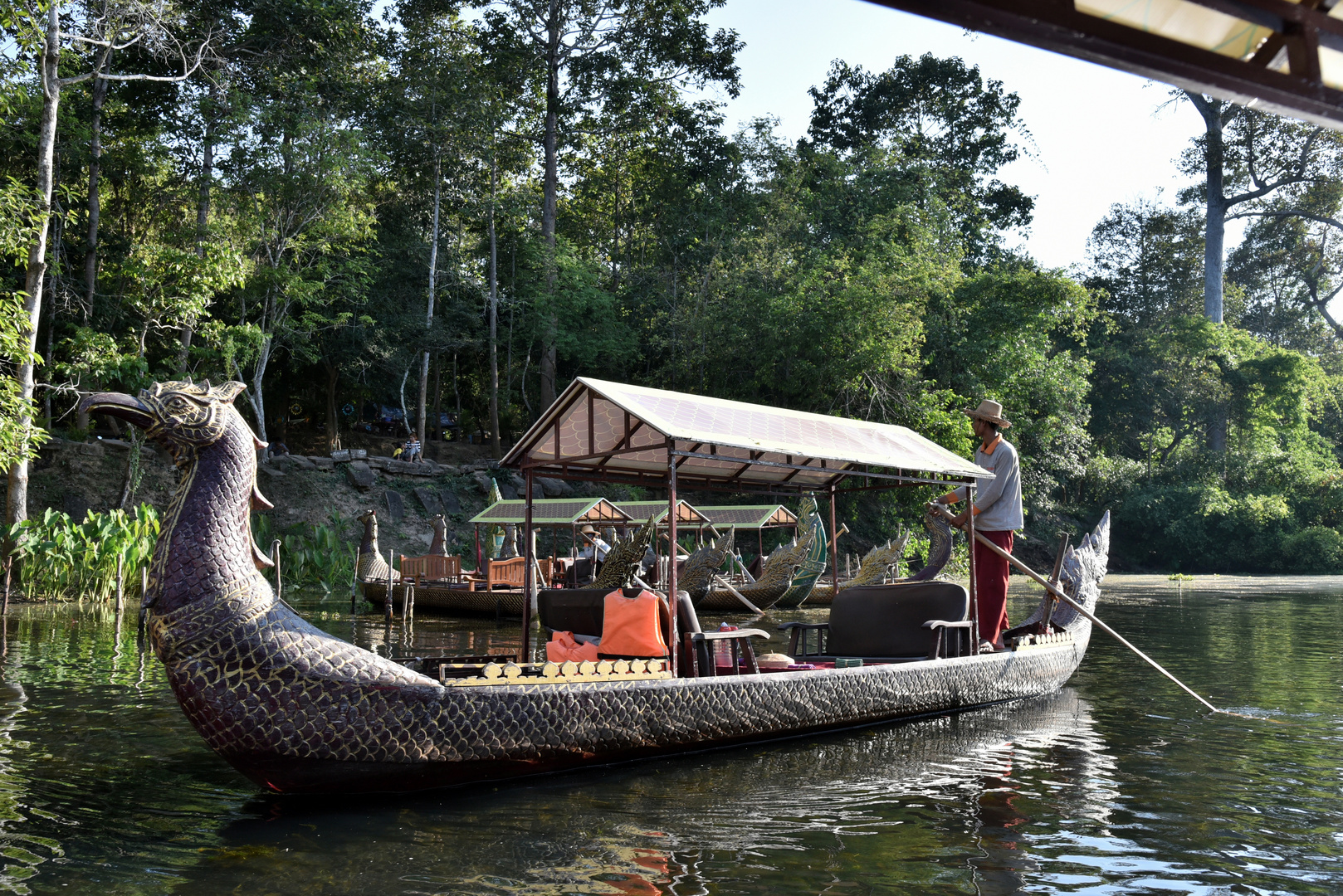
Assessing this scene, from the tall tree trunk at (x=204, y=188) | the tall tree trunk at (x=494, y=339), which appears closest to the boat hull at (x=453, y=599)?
the tall tree trunk at (x=204, y=188)

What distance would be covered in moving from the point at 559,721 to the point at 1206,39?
4620mm

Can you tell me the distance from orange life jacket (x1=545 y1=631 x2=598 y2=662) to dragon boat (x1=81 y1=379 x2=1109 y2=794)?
0.44 meters

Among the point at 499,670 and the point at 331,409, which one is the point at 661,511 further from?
the point at 331,409

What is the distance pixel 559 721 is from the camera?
227 inches

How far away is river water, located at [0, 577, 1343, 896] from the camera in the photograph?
14.3ft

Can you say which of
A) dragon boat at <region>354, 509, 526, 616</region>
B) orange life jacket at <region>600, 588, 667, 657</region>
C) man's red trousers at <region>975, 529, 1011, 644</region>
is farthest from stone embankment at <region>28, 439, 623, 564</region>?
man's red trousers at <region>975, 529, 1011, 644</region>

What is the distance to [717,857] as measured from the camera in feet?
15.2

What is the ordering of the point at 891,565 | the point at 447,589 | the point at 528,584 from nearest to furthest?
the point at 528,584
the point at 891,565
the point at 447,589

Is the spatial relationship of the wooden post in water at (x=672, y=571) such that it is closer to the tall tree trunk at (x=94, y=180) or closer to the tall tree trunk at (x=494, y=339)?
the tall tree trunk at (x=94, y=180)

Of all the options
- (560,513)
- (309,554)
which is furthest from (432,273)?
(560,513)

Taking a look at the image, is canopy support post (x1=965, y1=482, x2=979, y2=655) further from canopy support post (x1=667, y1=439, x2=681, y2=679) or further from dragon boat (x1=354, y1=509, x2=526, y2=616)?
dragon boat (x1=354, y1=509, x2=526, y2=616)

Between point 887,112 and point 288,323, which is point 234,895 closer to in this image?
point 288,323

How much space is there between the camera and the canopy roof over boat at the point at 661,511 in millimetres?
19300

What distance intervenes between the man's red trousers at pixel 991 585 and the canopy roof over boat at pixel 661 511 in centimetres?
995
